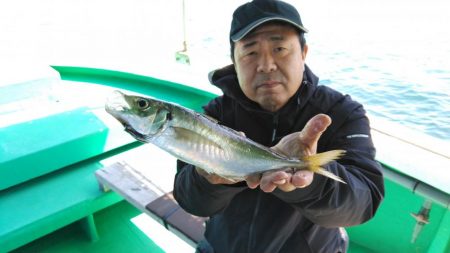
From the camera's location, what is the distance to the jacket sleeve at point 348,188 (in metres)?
1.29

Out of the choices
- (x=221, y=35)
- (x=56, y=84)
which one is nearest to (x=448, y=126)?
(x=56, y=84)

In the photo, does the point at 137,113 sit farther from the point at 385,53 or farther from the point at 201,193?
the point at 385,53

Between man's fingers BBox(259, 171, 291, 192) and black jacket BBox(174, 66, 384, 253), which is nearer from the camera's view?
man's fingers BBox(259, 171, 291, 192)

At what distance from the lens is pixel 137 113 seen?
46.5 inches

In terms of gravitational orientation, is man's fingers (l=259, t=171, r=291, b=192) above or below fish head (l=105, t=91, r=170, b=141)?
below

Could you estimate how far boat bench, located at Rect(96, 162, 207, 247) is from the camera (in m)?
2.39

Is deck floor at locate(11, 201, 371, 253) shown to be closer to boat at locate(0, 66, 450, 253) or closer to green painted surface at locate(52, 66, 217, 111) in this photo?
boat at locate(0, 66, 450, 253)

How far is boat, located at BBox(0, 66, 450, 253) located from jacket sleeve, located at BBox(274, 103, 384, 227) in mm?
998

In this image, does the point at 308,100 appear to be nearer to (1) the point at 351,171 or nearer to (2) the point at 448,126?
(1) the point at 351,171

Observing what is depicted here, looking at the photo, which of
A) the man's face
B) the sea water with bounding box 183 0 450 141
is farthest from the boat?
the sea water with bounding box 183 0 450 141

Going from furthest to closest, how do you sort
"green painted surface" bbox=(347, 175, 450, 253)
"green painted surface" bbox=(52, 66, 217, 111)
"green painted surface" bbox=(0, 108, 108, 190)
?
"green painted surface" bbox=(52, 66, 217, 111) → "green painted surface" bbox=(0, 108, 108, 190) → "green painted surface" bbox=(347, 175, 450, 253)

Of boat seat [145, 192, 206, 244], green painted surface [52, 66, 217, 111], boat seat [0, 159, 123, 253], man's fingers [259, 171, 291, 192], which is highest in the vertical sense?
man's fingers [259, 171, 291, 192]

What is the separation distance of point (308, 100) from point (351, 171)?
494 mm

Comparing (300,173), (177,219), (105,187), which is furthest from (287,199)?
(105,187)
